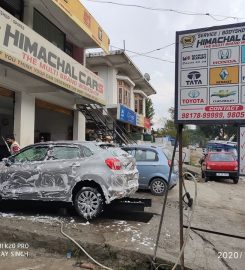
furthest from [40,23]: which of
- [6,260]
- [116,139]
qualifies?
[6,260]

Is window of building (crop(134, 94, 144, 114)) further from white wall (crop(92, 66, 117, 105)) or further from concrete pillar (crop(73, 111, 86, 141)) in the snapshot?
concrete pillar (crop(73, 111, 86, 141))

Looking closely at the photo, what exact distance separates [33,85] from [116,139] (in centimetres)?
800

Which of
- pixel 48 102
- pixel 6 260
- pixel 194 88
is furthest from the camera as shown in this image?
pixel 48 102

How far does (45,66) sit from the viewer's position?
37.6 feet

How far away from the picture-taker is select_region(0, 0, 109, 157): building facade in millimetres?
10266

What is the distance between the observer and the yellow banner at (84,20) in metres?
13.1

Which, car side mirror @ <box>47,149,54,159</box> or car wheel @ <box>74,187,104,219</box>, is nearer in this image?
car wheel @ <box>74,187,104,219</box>

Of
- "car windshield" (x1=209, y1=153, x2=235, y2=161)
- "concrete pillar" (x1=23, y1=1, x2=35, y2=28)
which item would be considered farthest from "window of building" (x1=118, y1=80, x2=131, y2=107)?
"concrete pillar" (x1=23, y1=1, x2=35, y2=28)

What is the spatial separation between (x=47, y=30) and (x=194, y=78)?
1134 cm

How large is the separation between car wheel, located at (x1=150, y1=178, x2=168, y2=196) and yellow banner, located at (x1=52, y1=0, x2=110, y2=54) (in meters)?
6.86

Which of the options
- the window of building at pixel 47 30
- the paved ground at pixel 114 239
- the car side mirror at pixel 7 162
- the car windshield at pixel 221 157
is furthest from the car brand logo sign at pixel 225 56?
the car windshield at pixel 221 157

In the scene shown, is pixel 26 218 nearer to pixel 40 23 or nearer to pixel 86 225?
pixel 86 225

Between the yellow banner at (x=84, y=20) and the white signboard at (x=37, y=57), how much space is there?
1.75 metres

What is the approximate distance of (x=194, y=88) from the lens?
4.69 metres
